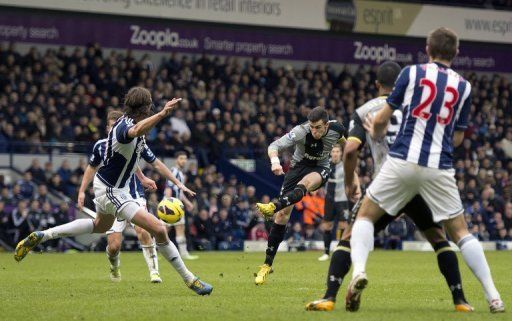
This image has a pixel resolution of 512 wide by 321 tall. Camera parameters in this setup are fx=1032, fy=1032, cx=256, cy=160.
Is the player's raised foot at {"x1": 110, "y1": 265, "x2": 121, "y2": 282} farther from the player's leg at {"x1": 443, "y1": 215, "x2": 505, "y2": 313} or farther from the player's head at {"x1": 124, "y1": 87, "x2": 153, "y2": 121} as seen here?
the player's leg at {"x1": 443, "y1": 215, "x2": 505, "y2": 313}

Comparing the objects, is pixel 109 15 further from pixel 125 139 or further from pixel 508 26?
pixel 125 139

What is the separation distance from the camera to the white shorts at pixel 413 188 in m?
8.40

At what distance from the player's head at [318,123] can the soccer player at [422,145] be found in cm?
500

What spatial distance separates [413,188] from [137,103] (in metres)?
3.59

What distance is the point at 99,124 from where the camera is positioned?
26812 millimetres

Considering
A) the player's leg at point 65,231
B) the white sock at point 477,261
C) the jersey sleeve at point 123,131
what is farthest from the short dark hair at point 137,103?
the white sock at point 477,261

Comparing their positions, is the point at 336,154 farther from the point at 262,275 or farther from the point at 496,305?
the point at 496,305

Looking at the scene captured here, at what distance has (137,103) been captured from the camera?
35.6ft

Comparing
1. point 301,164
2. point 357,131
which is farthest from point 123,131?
point 301,164

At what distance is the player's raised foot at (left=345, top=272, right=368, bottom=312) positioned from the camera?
8250 millimetres

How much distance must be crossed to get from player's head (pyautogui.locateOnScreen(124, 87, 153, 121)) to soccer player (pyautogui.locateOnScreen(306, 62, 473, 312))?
264cm

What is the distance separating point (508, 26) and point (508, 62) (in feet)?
15.6

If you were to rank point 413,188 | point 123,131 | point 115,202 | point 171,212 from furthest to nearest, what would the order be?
point 171,212, point 115,202, point 123,131, point 413,188

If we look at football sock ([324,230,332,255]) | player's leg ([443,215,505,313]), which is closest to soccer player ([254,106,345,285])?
player's leg ([443,215,505,313])
